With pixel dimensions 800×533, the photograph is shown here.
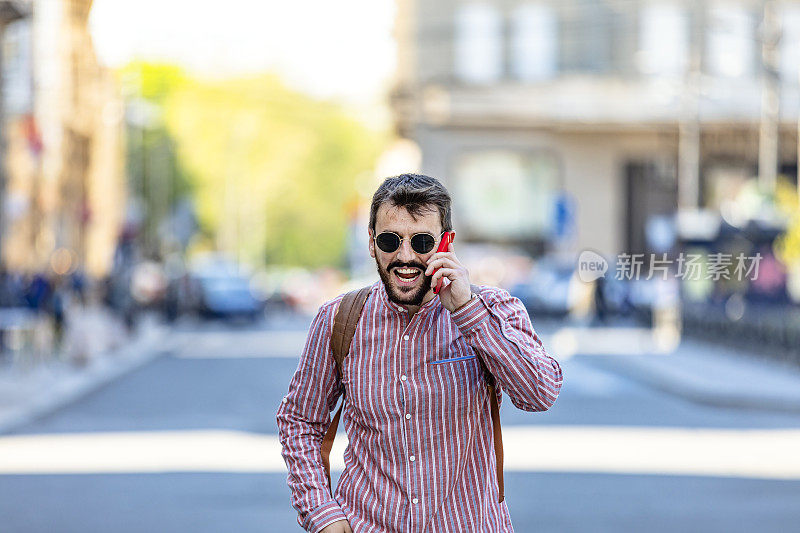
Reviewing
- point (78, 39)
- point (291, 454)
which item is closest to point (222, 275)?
point (78, 39)

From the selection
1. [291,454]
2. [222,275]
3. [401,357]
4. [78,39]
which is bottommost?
[222,275]

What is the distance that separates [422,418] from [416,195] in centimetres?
55

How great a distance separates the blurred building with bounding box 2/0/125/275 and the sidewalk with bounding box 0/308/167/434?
3166 millimetres

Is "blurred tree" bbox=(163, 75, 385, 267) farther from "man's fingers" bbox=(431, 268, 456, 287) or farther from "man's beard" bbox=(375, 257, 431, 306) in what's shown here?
"man's fingers" bbox=(431, 268, 456, 287)

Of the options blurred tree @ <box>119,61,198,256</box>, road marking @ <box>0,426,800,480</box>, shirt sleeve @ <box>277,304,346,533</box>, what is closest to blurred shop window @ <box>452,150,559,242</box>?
blurred tree @ <box>119,61,198,256</box>

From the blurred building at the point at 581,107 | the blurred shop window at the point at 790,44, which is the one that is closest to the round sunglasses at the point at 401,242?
the blurred building at the point at 581,107

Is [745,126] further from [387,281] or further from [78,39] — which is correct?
[387,281]

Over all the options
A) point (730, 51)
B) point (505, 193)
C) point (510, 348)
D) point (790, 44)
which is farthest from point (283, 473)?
point (790, 44)

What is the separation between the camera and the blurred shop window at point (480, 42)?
178 feet

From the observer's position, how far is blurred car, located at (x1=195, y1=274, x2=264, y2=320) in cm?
4656

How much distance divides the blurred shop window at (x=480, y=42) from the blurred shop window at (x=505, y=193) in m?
2.90

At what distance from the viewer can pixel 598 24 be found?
179 feet

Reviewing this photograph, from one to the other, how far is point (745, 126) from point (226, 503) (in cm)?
4694

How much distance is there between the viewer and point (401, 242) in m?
3.64
